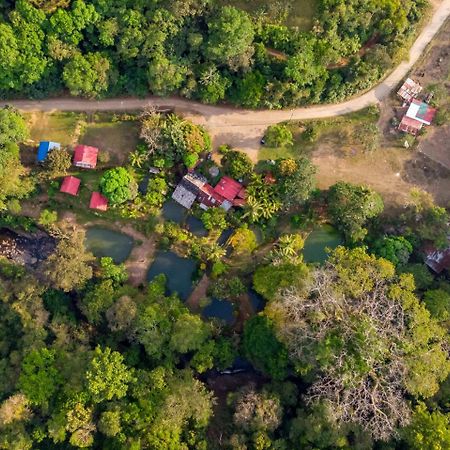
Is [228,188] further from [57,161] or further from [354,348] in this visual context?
[354,348]

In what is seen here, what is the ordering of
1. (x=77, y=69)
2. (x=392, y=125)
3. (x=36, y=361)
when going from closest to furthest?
(x=36, y=361) → (x=77, y=69) → (x=392, y=125)

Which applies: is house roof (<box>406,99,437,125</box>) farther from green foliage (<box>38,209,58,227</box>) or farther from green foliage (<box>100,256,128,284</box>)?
green foliage (<box>38,209,58,227</box>)

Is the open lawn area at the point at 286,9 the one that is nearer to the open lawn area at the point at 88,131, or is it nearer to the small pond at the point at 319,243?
the open lawn area at the point at 88,131

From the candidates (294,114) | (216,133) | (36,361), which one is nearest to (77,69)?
(216,133)

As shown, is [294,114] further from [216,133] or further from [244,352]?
[244,352]

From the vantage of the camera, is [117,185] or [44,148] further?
[44,148]

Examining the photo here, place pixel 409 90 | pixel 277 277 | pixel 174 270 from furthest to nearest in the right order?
pixel 174 270
pixel 409 90
pixel 277 277

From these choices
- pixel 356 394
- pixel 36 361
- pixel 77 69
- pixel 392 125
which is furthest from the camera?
pixel 392 125

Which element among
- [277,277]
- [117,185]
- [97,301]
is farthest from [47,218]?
[277,277]
